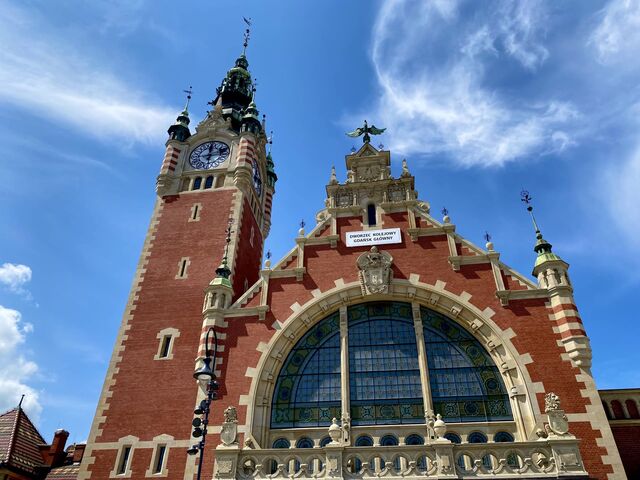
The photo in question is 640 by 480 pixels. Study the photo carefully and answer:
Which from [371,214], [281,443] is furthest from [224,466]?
[371,214]

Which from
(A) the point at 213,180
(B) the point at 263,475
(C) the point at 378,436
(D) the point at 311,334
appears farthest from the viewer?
(A) the point at 213,180

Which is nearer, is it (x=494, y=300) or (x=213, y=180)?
(x=494, y=300)

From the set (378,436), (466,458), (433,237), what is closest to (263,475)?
(378,436)

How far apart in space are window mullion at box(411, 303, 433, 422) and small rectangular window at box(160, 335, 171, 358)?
1105 centimetres

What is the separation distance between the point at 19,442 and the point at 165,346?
1100 cm

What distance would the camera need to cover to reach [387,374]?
63.0 ft

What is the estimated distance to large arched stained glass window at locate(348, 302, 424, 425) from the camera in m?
18.3

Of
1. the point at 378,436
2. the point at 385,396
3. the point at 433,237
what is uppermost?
the point at 433,237

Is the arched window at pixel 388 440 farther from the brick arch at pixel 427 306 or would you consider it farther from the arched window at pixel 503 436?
the brick arch at pixel 427 306

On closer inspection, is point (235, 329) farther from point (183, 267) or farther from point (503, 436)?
point (503, 436)

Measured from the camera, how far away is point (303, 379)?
1961 centimetres

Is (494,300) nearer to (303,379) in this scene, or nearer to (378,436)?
(378,436)

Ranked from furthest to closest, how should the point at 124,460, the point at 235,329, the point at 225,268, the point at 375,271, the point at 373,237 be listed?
the point at 225,268 → the point at 373,237 → the point at 375,271 → the point at 235,329 → the point at 124,460

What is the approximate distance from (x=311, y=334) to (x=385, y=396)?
160 inches
